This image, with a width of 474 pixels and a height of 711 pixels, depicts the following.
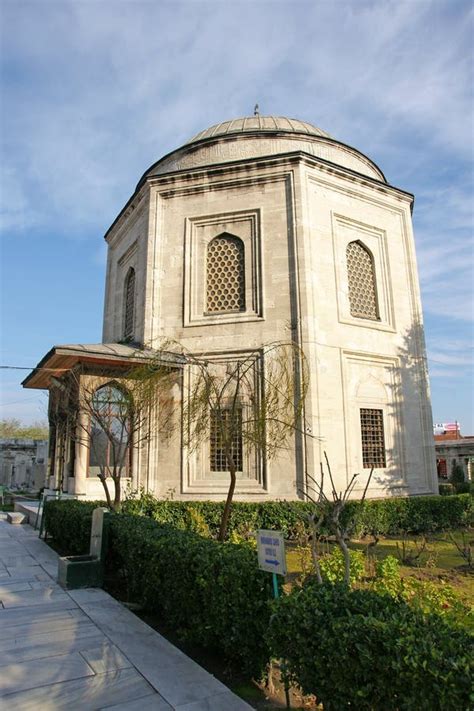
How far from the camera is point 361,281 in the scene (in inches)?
611

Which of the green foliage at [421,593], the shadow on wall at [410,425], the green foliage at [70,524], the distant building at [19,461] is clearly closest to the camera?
the green foliage at [421,593]

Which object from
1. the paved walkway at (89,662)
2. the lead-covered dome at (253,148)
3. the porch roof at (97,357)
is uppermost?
the lead-covered dome at (253,148)

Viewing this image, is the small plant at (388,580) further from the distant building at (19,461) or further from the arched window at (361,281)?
the distant building at (19,461)

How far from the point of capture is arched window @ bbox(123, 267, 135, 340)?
16.8 meters

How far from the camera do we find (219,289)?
582 inches

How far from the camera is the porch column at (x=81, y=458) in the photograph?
1205 cm

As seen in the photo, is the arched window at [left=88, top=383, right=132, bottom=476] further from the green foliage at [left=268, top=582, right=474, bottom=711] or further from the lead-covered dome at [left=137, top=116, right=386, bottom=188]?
the green foliage at [left=268, top=582, right=474, bottom=711]

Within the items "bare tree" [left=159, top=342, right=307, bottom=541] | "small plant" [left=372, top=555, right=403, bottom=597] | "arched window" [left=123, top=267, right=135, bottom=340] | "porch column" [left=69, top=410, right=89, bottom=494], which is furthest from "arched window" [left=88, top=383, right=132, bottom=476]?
"small plant" [left=372, top=555, right=403, bottom=597]

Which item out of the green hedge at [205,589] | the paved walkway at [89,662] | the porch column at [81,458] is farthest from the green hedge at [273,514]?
the green hedge at [205,589]

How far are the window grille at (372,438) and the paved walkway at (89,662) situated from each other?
9.20 meters

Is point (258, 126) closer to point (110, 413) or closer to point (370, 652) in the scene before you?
point (110, 413)

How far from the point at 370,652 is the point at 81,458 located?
10.6m

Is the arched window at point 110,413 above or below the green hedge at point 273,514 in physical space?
above

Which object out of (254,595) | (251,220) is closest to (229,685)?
(254,595)
